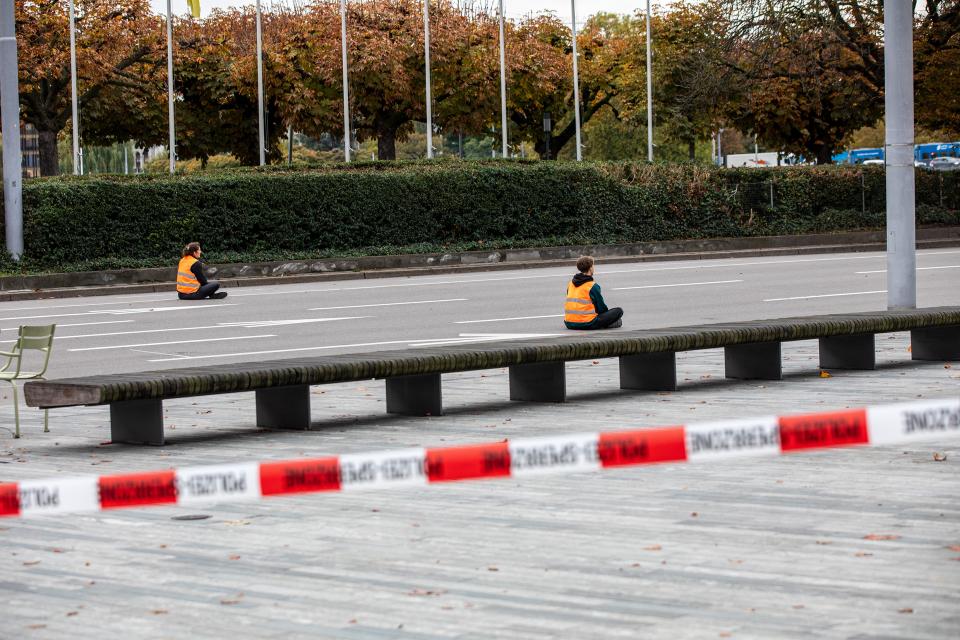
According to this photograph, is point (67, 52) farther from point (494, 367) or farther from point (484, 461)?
point (484, 461)

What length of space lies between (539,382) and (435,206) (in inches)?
953

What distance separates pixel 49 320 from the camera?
23.1 metres

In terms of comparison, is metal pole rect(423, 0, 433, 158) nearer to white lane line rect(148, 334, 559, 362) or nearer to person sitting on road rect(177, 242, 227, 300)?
person sitting on road rect(177, 242, 227, 300)

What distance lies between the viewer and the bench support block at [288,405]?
11148mm

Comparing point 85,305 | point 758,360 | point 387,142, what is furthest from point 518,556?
point 387,142

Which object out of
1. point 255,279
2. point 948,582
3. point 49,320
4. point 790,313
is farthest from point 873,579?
point 255,279

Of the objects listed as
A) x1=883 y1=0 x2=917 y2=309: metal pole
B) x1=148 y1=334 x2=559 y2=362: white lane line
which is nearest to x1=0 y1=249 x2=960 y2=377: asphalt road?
x1=148 y1=334 x2=559 y2=362: white lane line

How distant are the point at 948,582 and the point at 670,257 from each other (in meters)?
31.2

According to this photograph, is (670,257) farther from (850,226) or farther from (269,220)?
(269,220)

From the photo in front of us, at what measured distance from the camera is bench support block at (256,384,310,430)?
1115cm

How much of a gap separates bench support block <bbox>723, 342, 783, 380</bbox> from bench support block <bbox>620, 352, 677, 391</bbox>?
2.93 ft

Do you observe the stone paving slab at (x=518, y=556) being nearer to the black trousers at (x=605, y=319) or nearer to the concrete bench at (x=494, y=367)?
the concrete bench at (x=494, y=367)

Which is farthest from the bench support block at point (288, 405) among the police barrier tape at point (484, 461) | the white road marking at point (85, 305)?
the white road marking at point (85, 305)

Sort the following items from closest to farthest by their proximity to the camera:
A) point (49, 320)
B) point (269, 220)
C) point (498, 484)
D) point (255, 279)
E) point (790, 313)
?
1. point (498, 484)
2. point (790, 313)
3. point (49, 320)
4. point (255, 279)
5. point (269, 220)
